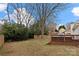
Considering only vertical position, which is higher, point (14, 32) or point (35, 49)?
point (14, 32)

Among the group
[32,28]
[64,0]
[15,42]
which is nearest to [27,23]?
[32,28]

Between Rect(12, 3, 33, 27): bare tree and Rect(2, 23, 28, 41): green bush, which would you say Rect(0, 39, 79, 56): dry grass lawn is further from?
Rect(12, 3, 33, 27): bare tree

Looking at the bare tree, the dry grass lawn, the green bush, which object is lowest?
the dry grass lawn

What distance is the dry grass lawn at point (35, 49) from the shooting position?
4.63 ft

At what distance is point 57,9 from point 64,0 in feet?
0.27

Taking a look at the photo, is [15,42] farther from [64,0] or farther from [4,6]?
[64,0]

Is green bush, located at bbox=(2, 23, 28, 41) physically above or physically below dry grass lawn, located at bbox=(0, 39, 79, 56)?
above

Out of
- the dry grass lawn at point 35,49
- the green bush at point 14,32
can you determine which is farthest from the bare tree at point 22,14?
the dry grass lawn at point 35,49

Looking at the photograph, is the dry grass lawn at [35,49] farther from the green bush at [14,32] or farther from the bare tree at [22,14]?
the bare tree at [22,14]

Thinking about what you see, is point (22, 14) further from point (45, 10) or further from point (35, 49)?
point (35, 49)

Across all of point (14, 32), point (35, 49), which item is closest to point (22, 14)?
point (14, 32)

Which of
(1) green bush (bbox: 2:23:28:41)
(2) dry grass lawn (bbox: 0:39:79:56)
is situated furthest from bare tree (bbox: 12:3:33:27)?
(2) dry grass lawn (bbox: 0:39:79:56)

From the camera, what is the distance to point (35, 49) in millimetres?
1420

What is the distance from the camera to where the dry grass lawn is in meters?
1.41
